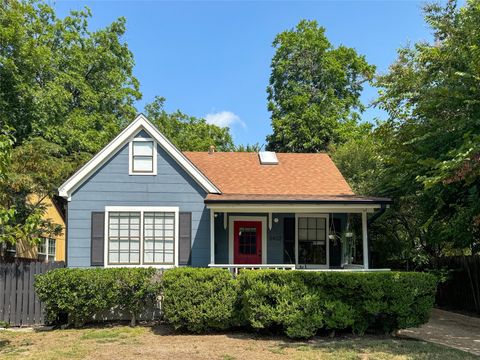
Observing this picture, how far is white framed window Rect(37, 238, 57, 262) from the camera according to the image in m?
21.8

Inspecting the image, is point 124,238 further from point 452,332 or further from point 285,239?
point 452,332

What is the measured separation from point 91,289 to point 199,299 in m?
2.57

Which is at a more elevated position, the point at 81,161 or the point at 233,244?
the point at 81,161

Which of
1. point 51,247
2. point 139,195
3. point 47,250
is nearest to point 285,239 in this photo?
point 139,195

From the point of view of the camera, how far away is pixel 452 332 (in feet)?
35.1

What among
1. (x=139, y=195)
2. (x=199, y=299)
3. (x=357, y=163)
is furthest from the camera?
(x=357, y=163)

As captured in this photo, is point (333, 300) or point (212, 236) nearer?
point (333, 300)

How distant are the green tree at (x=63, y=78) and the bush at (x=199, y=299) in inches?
429

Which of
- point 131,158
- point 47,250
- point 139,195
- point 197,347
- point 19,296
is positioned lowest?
point 197,347

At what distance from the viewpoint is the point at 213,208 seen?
41.7ft

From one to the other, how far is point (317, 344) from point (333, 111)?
23515mm

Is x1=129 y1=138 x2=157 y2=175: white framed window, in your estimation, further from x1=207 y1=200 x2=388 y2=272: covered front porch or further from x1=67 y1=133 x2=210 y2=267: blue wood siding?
x1=207 y1=200 x2=388 y2=272: covered front porch

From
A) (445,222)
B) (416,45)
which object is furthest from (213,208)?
(416,45)

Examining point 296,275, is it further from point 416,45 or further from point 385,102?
point 416,45
